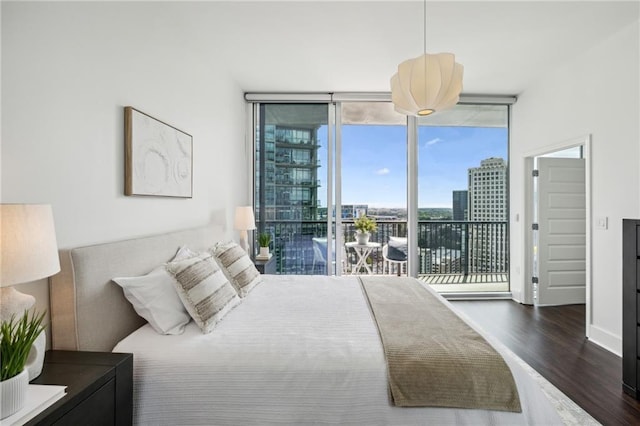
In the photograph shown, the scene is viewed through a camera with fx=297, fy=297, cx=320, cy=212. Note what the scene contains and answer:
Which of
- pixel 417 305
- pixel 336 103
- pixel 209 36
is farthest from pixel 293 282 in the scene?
pixel 336 103

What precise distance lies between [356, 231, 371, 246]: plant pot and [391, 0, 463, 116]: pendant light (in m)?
2.70

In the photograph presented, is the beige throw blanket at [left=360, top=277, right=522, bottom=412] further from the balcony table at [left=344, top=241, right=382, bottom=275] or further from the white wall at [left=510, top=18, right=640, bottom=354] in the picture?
the balcony table at [left=344, top=241, right=382, bottom=275]

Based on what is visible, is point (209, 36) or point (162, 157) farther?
point (209, 36)

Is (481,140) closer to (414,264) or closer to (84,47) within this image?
(414,264)

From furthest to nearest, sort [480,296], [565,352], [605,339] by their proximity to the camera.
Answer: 1. [480,296]
2. [605,339]
3. [565,352]

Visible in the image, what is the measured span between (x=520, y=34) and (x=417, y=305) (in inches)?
101

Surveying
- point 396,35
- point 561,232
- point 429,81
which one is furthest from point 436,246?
point 429,81

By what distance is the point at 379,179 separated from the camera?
434 centimetres

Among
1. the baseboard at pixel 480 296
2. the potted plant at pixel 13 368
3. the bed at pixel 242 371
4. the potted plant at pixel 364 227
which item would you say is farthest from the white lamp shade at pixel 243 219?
the baseboard at pixel 480 296

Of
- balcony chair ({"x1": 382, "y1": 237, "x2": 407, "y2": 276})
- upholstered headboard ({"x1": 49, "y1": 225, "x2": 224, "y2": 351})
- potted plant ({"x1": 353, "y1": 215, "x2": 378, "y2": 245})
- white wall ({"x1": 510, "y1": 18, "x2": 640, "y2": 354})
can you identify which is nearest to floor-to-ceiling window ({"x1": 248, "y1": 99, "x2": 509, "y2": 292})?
potted plant ({"x1": 353, "y1": 215, "x2": 378, "y2": 245})

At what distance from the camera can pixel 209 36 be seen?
2.66 meters

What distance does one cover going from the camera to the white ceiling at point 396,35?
2.30 meters

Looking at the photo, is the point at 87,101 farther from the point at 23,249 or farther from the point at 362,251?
the point at 362,251

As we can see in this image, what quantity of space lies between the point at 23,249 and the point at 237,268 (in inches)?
57.0
